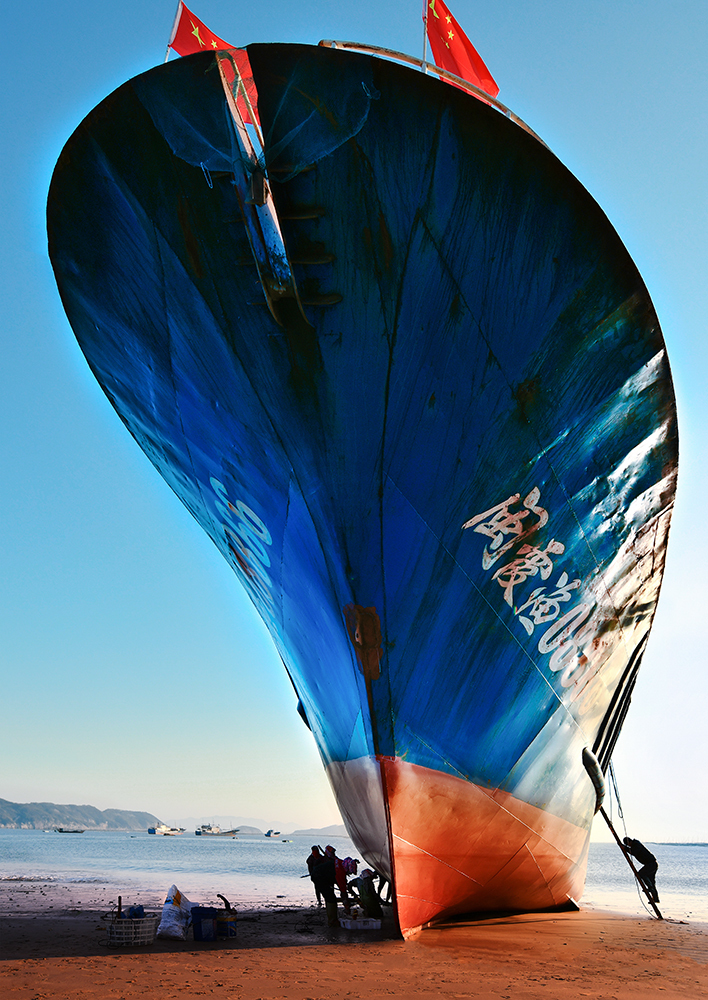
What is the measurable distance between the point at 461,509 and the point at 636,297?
196cm

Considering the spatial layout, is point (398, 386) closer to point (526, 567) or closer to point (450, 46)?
point (526, 567)

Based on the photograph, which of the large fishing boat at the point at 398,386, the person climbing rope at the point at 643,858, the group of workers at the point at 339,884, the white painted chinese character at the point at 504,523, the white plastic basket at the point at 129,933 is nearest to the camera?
the large fishing boat at the point at 398,386

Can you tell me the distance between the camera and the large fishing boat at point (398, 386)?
4.05 m

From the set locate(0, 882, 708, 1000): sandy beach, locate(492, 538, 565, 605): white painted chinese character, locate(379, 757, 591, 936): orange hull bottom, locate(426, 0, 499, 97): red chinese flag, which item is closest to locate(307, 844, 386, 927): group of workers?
locate(0, 882, 708, 1000): sandy beach

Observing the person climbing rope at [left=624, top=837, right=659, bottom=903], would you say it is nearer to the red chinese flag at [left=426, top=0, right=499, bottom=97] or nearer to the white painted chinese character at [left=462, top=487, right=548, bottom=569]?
the white painted chinese character at [left=462, top=487, right=548, bottom=569]

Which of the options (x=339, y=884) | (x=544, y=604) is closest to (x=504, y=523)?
(x=544, y=604)

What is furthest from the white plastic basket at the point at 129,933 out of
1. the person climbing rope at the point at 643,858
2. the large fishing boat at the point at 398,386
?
the person climbing rope at the point at 643,858

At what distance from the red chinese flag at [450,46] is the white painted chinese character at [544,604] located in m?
3.99

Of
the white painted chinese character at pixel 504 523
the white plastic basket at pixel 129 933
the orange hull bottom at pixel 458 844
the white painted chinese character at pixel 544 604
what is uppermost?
the white painted chinese character at pixel 504 523

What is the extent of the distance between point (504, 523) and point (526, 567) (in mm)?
547

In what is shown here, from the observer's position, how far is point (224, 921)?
249 inches

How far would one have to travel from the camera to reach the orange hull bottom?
5.50 m

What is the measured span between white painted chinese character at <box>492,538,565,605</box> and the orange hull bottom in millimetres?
1666

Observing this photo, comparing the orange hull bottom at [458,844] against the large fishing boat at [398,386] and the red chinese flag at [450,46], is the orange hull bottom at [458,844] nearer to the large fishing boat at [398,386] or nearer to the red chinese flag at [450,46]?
the large fishing boat at [398,386]
